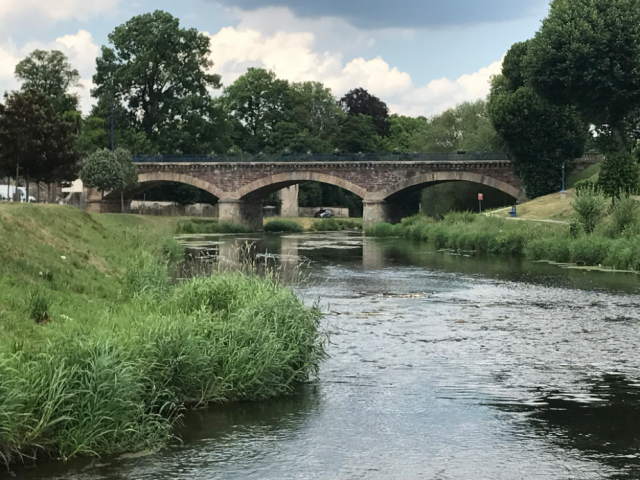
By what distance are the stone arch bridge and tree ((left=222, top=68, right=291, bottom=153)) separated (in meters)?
21.4

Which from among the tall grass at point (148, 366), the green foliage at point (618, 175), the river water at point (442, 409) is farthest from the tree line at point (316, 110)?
the tall grass at point (148, 366)

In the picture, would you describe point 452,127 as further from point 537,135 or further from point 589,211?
point 589,211

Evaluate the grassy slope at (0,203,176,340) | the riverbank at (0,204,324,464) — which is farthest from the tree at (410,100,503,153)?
the riverbank at (0,204,324,464)

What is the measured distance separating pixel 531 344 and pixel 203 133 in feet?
244

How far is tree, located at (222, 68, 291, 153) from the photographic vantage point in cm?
10250

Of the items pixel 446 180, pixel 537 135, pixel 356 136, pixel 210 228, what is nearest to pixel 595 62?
pixel 537 135

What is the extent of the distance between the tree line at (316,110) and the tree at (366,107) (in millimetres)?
190

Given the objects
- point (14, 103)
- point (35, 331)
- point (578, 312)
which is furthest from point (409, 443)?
point (14, 103)

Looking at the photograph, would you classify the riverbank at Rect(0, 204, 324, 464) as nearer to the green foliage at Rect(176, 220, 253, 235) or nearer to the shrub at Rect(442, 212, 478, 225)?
the shrub at Rect(442, 212, 478, 225)

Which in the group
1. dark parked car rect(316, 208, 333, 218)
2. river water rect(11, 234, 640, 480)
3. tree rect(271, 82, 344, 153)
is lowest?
river water rect(11, 234, 640, 480)

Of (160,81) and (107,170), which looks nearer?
(107,170)

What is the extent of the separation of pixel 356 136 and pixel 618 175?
52.4 metres

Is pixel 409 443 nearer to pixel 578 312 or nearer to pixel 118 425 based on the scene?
pixel 118 425

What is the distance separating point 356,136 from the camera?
10288 cm
